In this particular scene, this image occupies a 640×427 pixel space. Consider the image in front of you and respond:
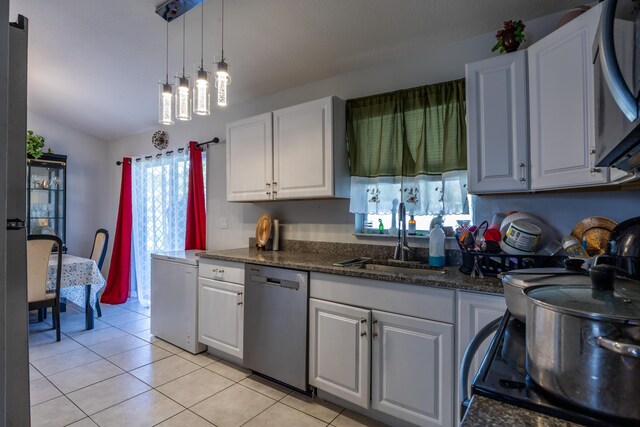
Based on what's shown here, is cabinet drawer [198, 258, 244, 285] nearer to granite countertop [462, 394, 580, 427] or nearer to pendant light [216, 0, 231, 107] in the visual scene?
pendant light [216, 0, 231, 107]

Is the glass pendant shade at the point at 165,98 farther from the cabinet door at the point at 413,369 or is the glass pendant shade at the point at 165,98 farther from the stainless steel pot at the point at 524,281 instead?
the stainless steel pot at the point at 524,281

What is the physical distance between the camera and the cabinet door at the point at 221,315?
2.47 metres

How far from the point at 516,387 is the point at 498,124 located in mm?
1591

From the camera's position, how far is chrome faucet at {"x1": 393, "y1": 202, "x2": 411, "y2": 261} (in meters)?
2.25

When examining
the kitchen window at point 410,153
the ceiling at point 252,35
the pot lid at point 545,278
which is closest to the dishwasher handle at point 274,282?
the kitchen window at point 410,153

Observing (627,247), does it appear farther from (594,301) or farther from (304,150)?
(304,150)

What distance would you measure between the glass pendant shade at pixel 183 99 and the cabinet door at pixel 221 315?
1.29m

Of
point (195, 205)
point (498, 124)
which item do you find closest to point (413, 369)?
point (498, 124)

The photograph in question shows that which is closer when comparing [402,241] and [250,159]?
[402,241]

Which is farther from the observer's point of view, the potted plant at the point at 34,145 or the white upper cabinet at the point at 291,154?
the potted plant at the point at 34,145

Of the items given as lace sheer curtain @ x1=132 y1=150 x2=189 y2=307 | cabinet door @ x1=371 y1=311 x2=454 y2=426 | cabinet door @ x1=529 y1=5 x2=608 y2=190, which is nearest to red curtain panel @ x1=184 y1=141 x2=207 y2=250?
lace sheer curtain @ x1=132 y1=150 x2=189 y2=307

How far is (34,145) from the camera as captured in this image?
13.8ft

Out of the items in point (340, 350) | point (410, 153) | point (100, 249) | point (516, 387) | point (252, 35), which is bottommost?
point (340, 350)

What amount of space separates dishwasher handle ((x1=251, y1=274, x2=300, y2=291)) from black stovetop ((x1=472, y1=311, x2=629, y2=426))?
1.51m
